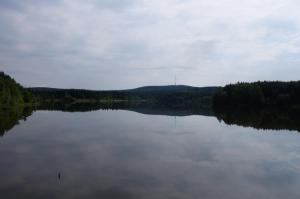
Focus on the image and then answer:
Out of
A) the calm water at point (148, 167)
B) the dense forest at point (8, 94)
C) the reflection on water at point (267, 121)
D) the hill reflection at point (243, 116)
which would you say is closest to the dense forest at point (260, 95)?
the hill reflection at point (243, 116)

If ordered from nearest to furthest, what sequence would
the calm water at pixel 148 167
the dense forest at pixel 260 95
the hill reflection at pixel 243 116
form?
the calm water at pixel 148 167 → the hill reflection at pixel 243 116 → the dense forest at pixel 260 95

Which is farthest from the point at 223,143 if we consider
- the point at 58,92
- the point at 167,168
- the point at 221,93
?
the point at 58,92

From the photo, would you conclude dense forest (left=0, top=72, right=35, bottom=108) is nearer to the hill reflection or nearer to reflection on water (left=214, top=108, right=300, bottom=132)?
the hill reflection

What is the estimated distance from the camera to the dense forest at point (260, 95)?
90438 mm

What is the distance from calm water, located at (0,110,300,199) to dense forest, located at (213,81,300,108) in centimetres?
6430

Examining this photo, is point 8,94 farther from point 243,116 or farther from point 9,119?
point 243,116

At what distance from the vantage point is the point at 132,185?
48.1 ft

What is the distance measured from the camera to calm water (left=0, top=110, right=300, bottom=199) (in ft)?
45.5

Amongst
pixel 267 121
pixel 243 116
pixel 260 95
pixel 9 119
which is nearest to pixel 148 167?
pixel 267 121

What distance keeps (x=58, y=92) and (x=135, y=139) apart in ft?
546

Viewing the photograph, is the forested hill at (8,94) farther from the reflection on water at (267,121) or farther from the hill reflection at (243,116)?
the reflection on water at (267,121)

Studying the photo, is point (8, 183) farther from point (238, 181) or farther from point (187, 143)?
point (187, 143)

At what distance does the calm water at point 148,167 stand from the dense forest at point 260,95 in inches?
2532

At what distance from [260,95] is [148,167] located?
8171cm
